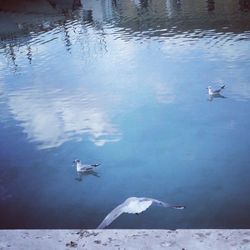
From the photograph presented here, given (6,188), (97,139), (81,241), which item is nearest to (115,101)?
(97,139)

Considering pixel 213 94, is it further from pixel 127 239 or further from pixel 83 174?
pixel 127 239

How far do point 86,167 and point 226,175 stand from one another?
1.75m

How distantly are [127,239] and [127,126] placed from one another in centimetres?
343

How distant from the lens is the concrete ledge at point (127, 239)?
3.12 meters

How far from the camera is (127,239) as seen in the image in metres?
3.27

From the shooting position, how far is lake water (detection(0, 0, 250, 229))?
463cm

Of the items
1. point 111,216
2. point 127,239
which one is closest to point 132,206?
point 111,216

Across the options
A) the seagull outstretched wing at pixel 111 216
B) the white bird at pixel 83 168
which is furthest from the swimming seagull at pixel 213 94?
the seagull outstretched wing at pixel 111 216

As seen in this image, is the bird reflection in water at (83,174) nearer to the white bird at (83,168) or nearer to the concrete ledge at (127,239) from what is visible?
the white bird at (83,168)

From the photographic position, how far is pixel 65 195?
493 cm

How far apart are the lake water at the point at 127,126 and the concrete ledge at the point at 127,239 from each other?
2.98ft

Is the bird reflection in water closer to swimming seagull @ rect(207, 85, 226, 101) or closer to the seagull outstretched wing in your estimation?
the seagull outstretched wing

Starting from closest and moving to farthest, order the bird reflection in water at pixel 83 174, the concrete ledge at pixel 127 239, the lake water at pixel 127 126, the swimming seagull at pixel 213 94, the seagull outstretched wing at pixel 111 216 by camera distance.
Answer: the concrete ledge at pixel 127 239, the seagull outstretched wing at pixel 111 216, the lake water at pixel 127 126, the bird reflection in water at pixel 83 174, the swimming seagull at pixel 213 94

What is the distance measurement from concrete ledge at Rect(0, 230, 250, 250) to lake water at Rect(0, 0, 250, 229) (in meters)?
0.91
